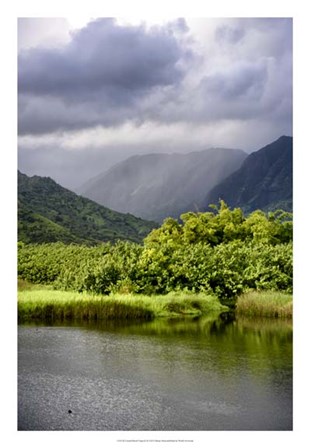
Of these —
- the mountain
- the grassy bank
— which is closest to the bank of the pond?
the grassy bank

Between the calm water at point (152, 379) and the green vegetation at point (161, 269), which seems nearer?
the calm water at point (152, 379)

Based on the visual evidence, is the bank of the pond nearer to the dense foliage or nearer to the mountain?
the dense foliage

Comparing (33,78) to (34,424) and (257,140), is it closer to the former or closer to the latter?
(257,140)

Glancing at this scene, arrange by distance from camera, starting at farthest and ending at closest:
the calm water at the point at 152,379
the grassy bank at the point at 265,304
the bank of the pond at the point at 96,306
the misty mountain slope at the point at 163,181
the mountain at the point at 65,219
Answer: the mountain at the point at 65,219 < the misty mountain slope at the point at 163,181 < the grassy bank at the point at 265,304 < the bank of the pond at the point at 96,306 < the calm water at the point at 152,379

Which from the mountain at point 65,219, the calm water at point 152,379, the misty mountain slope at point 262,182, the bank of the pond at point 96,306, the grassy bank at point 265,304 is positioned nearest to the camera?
the calm water at point 152,379

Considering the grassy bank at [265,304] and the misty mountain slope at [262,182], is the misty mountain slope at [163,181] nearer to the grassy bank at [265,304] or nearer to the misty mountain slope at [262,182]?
the misty mountain slope at [262,182]

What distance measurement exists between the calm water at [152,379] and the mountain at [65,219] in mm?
10291

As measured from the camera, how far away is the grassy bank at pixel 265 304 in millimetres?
13281

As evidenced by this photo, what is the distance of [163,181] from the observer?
1522 cm

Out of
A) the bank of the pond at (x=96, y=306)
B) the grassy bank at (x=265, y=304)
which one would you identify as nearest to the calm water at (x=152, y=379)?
the bank of the pond at (x=96, y=306)

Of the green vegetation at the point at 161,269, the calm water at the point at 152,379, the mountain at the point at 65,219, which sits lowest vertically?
the calm water at the point at 152,379

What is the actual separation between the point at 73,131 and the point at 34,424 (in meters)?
6.23
